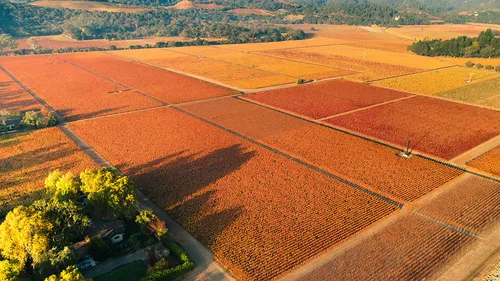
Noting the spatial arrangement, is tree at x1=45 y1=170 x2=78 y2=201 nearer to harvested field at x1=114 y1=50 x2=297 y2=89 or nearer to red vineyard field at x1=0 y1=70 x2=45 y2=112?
red vineyard field at x1=0 y1=70 x2=45 y2=112

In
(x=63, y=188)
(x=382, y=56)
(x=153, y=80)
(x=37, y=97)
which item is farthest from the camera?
(x=382, y=56)

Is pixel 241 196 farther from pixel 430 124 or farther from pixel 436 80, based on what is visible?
pixel 436 80

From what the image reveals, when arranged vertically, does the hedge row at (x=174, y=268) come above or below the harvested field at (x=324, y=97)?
below

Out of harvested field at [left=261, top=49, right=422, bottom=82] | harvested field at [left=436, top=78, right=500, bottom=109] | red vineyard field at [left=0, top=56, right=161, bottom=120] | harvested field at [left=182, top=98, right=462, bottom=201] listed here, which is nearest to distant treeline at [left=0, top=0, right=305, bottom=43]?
harvested field at [left=261, top=49, right=422, bottom=82]

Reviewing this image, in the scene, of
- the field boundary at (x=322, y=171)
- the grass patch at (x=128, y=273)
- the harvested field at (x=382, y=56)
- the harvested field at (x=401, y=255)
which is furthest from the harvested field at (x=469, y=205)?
the harvested field at (x=382, y=56)

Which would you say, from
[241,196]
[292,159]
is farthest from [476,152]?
[241,196]

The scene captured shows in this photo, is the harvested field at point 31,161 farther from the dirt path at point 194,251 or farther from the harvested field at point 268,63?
the harvested field at point 268,63
